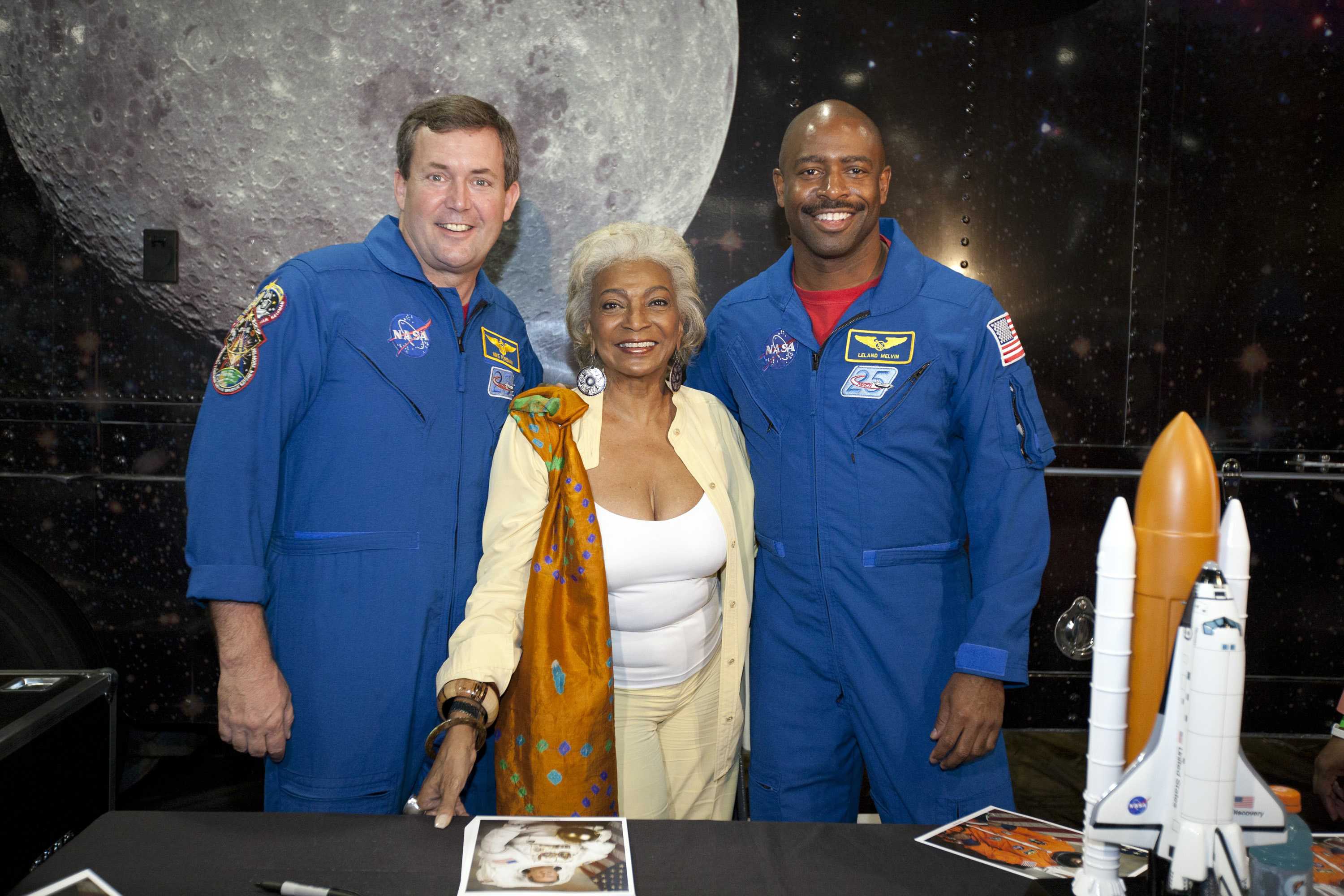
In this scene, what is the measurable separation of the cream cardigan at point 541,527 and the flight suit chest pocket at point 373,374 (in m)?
0.20

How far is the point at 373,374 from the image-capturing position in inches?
74.4

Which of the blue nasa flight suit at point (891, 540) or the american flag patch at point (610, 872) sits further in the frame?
the blue nasa flight suit at point (891, 540)

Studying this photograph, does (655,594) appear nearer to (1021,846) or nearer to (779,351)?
(779,351)

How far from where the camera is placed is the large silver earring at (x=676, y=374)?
2.11m

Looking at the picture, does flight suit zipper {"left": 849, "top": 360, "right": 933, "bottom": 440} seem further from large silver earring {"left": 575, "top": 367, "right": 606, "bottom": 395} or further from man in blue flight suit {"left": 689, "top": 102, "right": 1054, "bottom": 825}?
large silver earring {"left": 575, "top": 367, "right": 606, "bottom": 395}

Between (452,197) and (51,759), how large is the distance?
1328 mm

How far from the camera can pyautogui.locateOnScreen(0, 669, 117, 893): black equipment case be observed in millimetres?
1515

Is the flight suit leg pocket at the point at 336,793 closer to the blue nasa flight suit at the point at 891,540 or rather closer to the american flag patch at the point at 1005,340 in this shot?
the blue nasa flight suit at the point at 891,540

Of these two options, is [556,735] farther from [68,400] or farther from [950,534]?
[68,400]

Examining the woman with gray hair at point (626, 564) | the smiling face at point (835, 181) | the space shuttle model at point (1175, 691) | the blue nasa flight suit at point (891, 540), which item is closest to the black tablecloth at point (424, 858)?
the space shuttle model at point (1175, 691)

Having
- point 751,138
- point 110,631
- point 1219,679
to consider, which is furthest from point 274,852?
point 751,138

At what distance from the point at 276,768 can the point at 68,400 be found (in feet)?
5.68

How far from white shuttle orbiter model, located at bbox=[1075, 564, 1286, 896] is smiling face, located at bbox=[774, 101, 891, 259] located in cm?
129

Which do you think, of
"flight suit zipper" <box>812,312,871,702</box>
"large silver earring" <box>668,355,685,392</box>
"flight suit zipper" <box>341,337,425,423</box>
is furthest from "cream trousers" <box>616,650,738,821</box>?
"flight suit zipper" <box>341,337,425,423</box>
